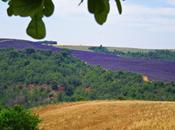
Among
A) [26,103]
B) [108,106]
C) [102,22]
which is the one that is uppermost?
[102,22]

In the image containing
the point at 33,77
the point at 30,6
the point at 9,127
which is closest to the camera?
the point at 30,6

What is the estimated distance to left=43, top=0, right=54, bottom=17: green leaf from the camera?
1.46 metres

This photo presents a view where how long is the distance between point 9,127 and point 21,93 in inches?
1574

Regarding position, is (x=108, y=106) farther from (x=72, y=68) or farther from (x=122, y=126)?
(x=72, y=68)

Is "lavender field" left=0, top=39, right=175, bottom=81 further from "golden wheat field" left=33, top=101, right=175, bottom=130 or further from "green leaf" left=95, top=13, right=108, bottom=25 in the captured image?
"green leaf" left=95, top=13, right=108, bottom=25

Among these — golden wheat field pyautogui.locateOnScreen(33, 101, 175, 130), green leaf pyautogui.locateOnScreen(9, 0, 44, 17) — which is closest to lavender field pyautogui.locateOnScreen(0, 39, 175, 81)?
golden wheat field pyautogui.locateOnScreen(33, 101, 175, 130)

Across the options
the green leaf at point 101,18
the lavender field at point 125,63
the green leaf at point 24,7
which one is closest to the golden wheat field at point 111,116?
the lavender field at point 125,63

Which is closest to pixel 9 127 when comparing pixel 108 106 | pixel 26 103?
pixel 108 106

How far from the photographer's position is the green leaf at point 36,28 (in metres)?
1.41

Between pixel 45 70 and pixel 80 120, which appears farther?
pixel 45 70

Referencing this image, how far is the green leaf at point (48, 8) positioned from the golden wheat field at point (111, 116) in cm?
2230

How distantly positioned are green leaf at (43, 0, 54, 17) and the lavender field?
51.8m

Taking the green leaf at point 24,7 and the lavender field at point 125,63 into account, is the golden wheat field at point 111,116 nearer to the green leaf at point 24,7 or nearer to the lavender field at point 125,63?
the lavender field at point 125,63

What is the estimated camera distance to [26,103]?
192 feet
